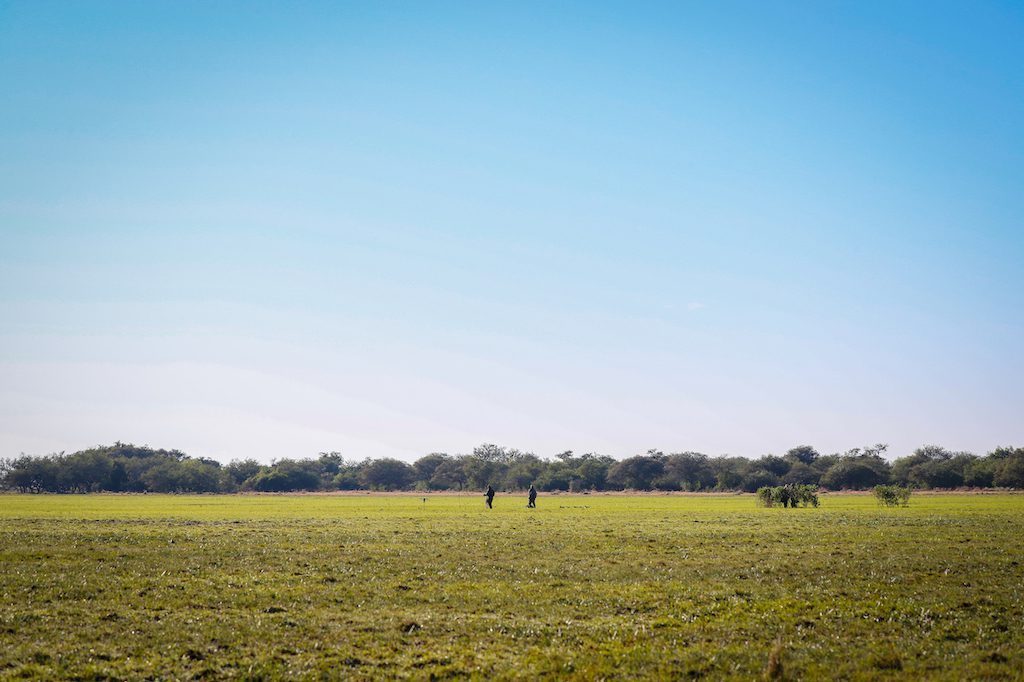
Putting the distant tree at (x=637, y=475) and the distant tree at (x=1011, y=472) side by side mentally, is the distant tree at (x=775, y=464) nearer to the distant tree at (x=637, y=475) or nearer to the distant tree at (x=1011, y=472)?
the distant tree at (x=637, y=475)

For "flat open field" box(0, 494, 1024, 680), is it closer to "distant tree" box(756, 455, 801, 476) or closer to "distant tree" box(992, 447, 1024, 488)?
"distant tree" box(992, 447, 1024, 488)

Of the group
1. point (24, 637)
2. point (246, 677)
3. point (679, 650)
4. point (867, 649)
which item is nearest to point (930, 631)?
point (867, 649)

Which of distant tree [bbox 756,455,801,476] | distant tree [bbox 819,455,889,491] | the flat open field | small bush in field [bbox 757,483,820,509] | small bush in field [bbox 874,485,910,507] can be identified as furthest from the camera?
distant tree [bbox 756,455,801,476]

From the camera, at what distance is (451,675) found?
1775cm

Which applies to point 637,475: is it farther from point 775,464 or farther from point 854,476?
point 854,476

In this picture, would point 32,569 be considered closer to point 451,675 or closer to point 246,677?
point 246,677

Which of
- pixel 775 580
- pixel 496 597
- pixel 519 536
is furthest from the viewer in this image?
pixel 519 536

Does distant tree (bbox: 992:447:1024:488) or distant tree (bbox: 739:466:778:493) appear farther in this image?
distant tree (bbox: 739:466:778:493)

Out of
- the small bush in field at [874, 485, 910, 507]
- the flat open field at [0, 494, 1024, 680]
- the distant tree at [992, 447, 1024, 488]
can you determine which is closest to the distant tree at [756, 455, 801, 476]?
the distant tree at [992, 447, 1024, 488]

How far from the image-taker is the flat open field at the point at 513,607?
1823cm

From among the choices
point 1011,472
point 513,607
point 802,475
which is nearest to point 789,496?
point 513,607

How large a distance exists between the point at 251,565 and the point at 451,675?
16907 millimetres

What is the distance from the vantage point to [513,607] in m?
24.1

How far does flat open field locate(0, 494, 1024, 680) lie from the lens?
18234 mm
